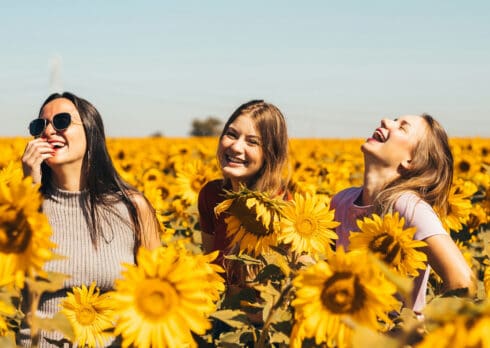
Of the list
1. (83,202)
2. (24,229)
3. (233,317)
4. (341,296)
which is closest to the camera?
(24,229)

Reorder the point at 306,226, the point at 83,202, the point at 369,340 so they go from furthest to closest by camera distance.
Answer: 1. the point at 83,202
2. the point at 306,226
3. the point at 369,340

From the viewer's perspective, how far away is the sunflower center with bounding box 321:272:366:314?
67.6 inches

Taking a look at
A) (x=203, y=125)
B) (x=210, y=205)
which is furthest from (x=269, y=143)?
(x=203, y=125)

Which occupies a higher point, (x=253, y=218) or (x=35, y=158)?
(x=35, y=158)

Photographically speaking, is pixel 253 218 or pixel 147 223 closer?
pixel 253 218

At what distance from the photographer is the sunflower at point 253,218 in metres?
2.36

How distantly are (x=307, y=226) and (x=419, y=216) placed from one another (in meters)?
0.63

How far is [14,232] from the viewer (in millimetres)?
1620

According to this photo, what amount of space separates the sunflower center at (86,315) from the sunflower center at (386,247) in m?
0.94

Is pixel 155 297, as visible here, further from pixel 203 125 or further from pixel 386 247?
pixel 203 125

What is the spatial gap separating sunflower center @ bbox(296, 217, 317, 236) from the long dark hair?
1.00 m

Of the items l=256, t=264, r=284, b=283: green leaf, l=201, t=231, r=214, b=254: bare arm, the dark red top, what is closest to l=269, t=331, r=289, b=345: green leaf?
l=256, t=264, r=284, b=283: green leaf

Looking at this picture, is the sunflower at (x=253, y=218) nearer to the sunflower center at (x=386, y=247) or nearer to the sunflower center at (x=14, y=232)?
the sunflower center at (x=386, y=247)

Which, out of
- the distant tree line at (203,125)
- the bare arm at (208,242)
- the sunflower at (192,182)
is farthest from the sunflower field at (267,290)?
the distant tree line at (203,125)
